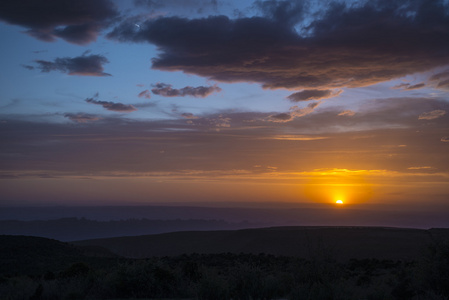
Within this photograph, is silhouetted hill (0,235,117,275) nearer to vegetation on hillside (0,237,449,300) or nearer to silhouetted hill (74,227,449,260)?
silhouetted hill (74,227,449,260)

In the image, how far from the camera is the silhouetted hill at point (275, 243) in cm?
4456

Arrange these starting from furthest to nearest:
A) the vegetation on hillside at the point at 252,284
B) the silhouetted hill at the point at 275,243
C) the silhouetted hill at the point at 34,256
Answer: the silhouetted hill at the point at 275,243
the silhouetted hill at the point at 34,256
the vegetation on hillside at the point at 252,284

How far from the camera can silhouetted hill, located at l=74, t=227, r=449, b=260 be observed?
146ft

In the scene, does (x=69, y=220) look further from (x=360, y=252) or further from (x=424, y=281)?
(x=424, y=281)

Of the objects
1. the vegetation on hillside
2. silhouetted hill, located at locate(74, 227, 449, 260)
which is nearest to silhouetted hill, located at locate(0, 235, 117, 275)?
silhouetted hill, located at locate(74, 227, 449, 260)

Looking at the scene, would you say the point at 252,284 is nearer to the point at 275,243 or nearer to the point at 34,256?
the point at 34,256

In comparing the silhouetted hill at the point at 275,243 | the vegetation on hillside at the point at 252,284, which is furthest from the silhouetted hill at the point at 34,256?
the vegetation on hillside at the point at 252,284

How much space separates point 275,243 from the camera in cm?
5462

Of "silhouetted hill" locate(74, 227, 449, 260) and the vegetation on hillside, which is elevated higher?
the vegetation on hillside

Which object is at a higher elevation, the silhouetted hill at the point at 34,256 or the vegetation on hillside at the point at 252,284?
the vegetation on hillside at the point at 252,284

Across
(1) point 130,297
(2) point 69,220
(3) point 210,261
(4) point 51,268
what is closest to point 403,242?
(3) point 210,261

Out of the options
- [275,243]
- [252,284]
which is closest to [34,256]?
[252,284]

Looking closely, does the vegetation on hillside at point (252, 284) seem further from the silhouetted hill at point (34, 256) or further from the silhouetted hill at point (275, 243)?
the silhouetted hill at point (275, 243)

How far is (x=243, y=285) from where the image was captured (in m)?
15.0
